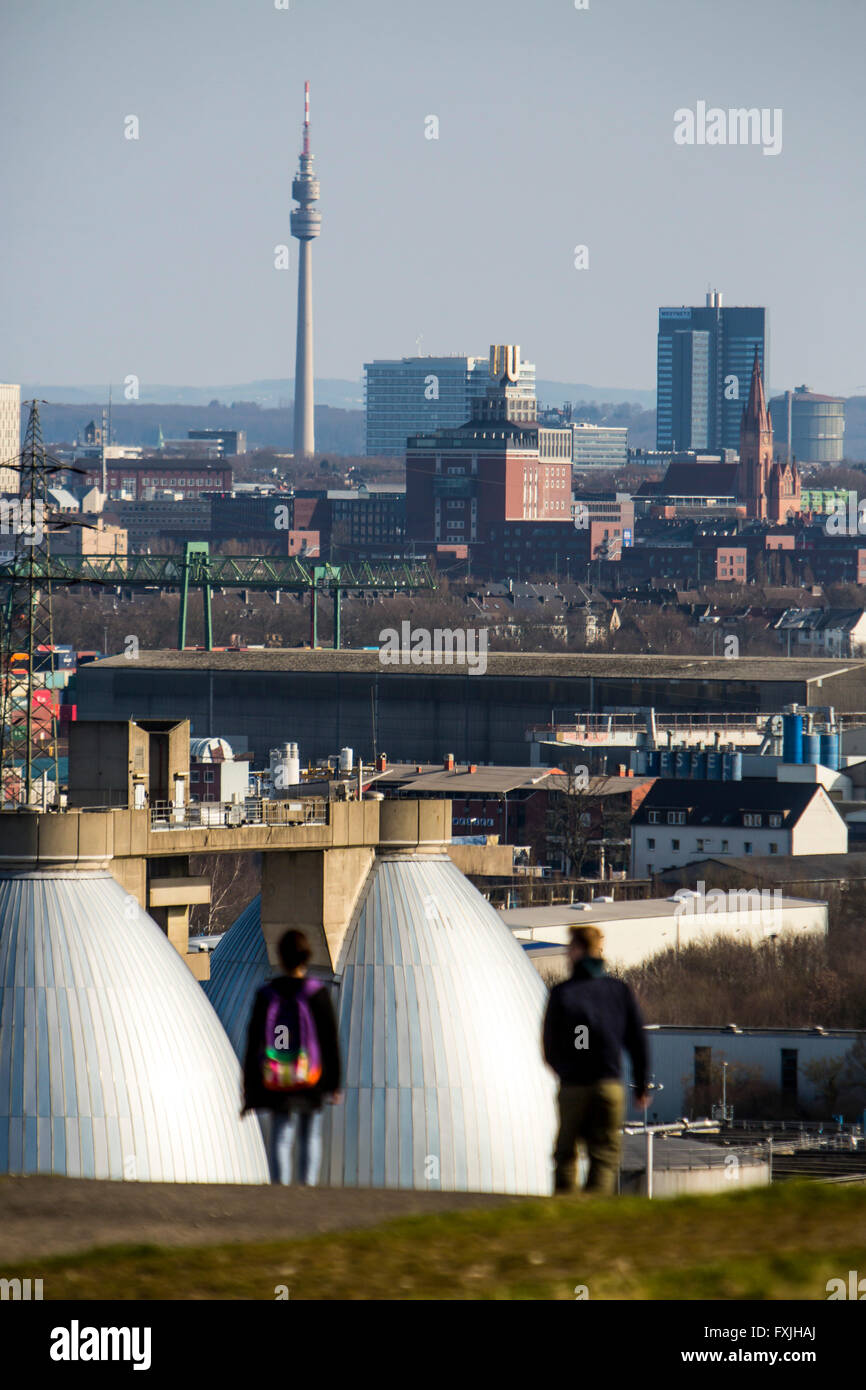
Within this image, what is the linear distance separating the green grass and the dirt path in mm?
231

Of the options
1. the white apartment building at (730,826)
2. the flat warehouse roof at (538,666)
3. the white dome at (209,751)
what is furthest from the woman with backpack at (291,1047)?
the flat warehouse roof at (538,666)

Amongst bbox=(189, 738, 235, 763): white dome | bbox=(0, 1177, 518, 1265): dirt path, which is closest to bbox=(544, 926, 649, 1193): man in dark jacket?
bbox=(0, 1177, 518, 1265): dirt path

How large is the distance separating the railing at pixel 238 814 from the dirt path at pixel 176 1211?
1222 centimetres

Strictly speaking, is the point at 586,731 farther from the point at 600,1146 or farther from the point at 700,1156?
the point at 600,1146

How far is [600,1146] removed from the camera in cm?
998

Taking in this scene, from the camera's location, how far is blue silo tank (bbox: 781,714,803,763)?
6681cm

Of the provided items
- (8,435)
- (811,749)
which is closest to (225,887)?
(811,749)

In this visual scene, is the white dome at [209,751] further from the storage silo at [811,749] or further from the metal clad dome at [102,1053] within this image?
the metal clad dome at [102,1053]

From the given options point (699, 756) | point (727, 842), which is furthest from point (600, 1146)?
point (699, 756)

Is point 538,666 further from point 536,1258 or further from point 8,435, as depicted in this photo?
point 8,435

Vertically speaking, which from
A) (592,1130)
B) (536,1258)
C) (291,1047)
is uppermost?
(291,1047)

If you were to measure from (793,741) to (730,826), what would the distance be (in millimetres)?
8034

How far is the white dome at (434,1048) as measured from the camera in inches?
794

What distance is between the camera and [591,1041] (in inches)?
383
